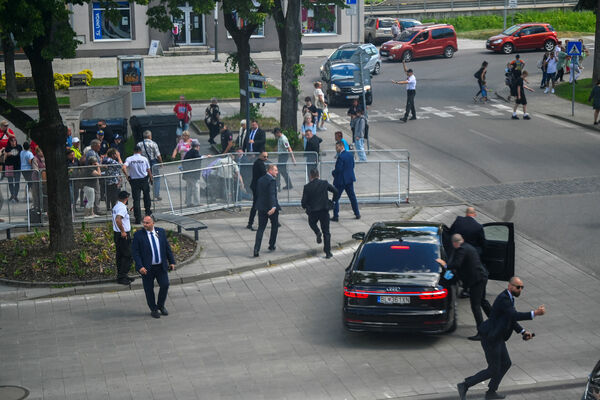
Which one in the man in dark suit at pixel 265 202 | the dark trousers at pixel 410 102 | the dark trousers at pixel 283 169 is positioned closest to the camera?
the man in dark suit at pixel 265 202

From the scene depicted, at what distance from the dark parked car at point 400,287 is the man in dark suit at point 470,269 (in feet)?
0.73

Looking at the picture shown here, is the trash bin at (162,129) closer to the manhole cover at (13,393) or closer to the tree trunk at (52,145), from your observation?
the tree trunk at (52,145)

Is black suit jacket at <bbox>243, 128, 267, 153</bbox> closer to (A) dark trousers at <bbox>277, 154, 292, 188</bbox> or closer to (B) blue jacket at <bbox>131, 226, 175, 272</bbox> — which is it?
(A) dark trousers at <bbox>277, 154, 292, 188</bbox>

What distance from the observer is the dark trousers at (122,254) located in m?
15.6

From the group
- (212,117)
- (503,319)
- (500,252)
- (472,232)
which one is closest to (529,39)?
(212,117)

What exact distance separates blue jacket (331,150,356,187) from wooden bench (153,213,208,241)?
3.28 meters

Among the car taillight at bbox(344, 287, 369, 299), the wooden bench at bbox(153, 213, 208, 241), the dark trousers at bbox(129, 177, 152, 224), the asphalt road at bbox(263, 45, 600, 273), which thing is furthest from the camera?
the asphalt road at bbox(263, 45, 600, 273)

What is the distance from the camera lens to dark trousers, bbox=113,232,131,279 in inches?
612

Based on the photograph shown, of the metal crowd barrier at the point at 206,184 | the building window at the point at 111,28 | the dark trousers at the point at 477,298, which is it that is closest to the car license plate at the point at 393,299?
the dark trousers at the point at 477,298

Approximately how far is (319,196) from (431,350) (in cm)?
516

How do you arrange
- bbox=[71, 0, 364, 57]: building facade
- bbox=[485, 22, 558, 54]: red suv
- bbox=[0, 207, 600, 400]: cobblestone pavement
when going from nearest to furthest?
bbox=[0, 207, 600, 400]: cobblestone pavement → bbox=[485, 22, 558, 54]: red suv → bbox=[71, 0, 364, 57]: building facade

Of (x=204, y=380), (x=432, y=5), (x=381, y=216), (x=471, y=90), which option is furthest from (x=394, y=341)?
(x=432, y=5)

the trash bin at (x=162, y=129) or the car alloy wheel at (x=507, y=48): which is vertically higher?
the car alloy wheel at (x=507, y=48)

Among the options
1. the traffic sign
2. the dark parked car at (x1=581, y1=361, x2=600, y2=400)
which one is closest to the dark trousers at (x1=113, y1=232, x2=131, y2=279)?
the dark parked car at (x1=581, y1=361, x2=600, y2=400)
